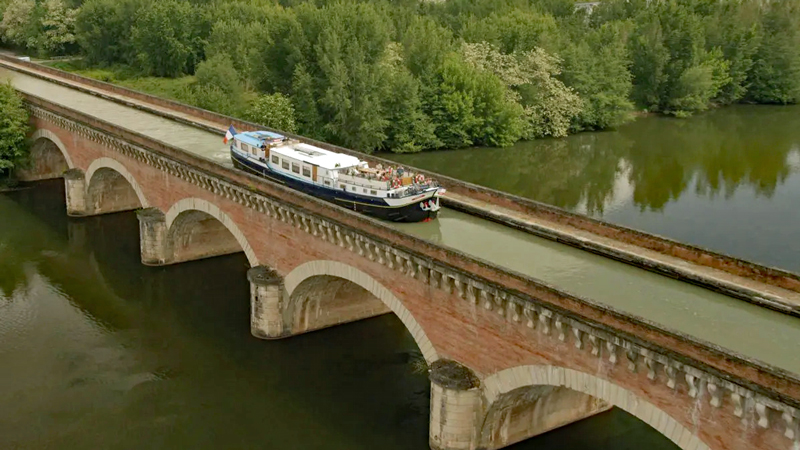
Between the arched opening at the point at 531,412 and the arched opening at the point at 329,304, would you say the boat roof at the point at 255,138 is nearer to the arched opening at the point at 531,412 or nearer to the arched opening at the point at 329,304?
the arched opening at the point at 329,304

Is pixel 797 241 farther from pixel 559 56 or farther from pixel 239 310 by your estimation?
pixel 559 56

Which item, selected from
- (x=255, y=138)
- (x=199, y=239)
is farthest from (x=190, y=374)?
(x=199, y=239)

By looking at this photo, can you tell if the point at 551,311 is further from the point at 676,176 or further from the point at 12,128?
the point at 676,176

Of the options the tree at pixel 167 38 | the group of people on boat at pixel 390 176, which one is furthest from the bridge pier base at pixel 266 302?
the tree at pixel 167 38

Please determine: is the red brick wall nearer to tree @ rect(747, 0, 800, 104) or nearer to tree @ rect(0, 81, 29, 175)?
tree @ rect(0, 81, 29, 175)

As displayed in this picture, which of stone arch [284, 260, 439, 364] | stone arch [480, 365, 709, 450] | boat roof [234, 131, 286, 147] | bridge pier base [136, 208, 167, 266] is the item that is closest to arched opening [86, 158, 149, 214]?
bridge pier base [136, 208, 167, 266]
